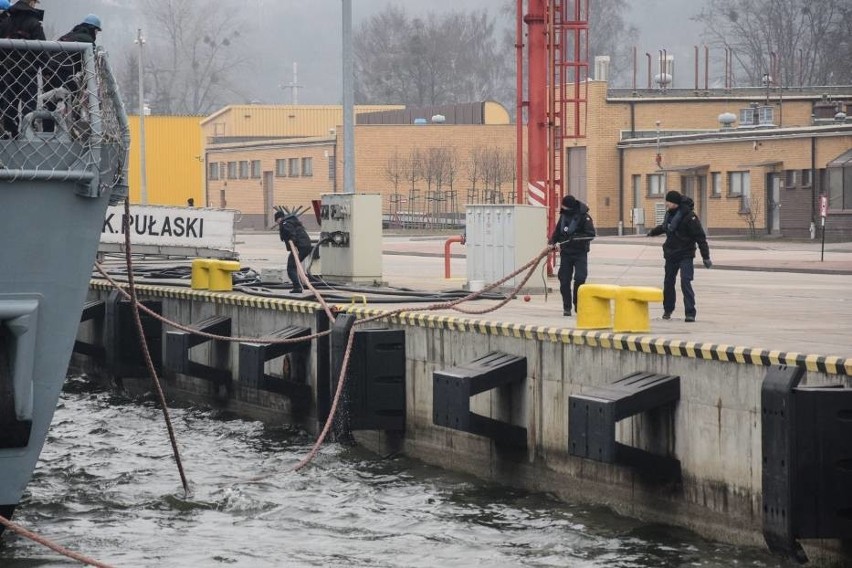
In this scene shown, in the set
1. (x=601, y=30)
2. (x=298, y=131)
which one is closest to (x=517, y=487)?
(x=298, y=131)

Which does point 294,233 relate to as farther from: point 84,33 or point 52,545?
point 52,545

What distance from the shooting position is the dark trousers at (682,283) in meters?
16.9

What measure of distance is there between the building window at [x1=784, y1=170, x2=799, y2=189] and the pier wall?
32953 millimetres

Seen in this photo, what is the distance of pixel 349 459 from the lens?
16.9m

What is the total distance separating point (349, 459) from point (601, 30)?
116341 millimetres

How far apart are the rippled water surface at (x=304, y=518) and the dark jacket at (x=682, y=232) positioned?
3.42 metres

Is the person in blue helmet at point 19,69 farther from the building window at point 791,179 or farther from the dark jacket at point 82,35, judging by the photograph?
the building window at point 791,179

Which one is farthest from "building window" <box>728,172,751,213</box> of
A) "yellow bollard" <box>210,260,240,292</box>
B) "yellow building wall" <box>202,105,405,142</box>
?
"yellow building wall" <box>202,105,405,142</box>

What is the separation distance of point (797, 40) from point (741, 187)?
62207 mm

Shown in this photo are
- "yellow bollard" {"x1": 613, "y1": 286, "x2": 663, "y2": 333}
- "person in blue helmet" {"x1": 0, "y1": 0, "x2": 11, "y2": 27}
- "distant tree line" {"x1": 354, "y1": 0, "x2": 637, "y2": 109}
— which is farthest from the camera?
"distant tree line" {"x1": 354, "y1": 0, "x2": 637, "y2": 109}

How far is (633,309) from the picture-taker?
47.2ft

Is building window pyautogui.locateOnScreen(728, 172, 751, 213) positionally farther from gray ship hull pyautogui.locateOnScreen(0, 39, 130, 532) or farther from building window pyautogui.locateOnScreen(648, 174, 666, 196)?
gray ship hull pyautogui.locateOnScreen(0, 39, 130, 532)

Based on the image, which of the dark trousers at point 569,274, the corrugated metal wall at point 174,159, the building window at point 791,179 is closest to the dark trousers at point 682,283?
the dark trousers at point 569,274

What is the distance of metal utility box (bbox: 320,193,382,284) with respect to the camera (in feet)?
78.3
